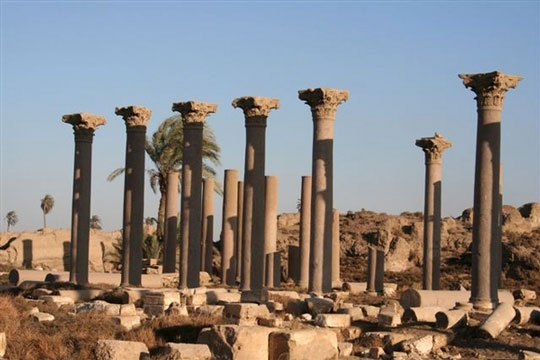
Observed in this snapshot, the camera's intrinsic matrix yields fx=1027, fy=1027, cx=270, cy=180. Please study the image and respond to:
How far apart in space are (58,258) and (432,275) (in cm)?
2081

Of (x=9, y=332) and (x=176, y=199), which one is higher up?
(x=176, y=199)

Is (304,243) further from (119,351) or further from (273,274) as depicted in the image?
(119,351)

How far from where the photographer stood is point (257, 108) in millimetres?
34250

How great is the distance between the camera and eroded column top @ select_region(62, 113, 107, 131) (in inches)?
1533

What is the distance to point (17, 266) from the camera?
49.1 meters

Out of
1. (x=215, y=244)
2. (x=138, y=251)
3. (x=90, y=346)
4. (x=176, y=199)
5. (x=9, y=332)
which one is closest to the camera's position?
(x=90, y=346)

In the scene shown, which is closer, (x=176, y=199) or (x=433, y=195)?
(x=433, y=195)

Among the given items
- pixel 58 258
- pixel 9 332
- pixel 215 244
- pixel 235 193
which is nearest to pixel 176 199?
pixel 235 193

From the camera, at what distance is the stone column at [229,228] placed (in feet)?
143

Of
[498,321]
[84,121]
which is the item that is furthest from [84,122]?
[498,321]

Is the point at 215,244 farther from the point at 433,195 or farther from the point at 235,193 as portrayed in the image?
the point at 433,195

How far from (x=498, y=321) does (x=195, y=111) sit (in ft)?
54.2

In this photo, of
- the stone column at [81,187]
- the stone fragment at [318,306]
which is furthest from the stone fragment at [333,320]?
the stone column at [81,187]

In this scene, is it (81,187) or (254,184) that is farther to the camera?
(81,187)
